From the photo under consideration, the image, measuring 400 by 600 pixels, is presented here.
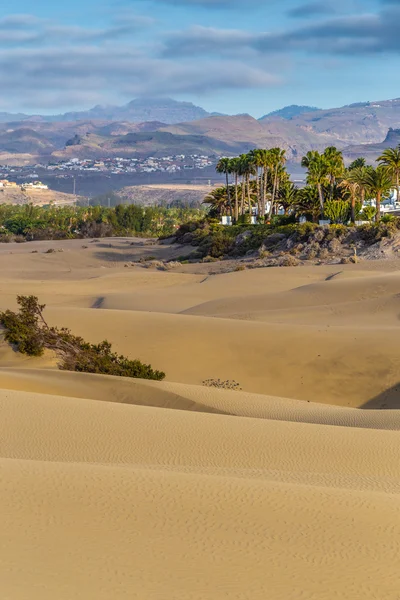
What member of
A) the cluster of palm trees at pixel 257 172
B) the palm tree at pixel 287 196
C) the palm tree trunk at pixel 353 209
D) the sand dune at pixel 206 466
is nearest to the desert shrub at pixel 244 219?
the cluster of palm trees at pixel 257 172

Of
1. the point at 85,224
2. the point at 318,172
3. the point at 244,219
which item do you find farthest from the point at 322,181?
the point at 85,224

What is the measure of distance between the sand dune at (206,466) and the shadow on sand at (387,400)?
0.15 ft

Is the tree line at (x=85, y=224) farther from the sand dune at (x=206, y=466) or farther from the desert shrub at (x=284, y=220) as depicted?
the sand dune at (x=206, y=466)

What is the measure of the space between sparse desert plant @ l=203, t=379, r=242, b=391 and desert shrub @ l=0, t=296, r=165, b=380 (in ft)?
3.35

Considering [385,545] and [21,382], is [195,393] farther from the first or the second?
[385,545]

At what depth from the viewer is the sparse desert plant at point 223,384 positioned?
18.3m

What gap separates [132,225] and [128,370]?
300 ft

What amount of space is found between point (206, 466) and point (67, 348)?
33.8 feet

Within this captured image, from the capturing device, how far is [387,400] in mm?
17609

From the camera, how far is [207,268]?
53.2m

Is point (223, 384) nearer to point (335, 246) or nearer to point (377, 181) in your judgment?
point (335, 246)

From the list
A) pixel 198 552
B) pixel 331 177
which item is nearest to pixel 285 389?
pixel 198 552

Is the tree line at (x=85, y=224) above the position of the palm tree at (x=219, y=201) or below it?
below

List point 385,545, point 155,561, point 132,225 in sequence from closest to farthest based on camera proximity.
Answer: point 155,561, point 385,545, point 132,225
